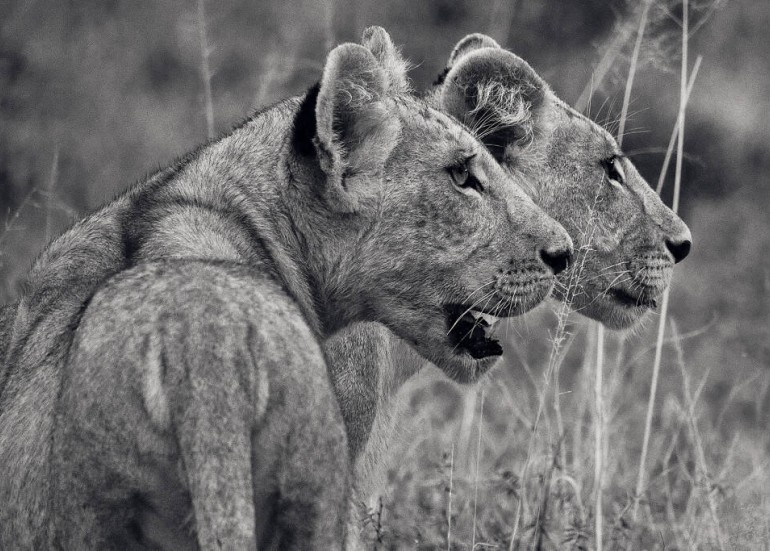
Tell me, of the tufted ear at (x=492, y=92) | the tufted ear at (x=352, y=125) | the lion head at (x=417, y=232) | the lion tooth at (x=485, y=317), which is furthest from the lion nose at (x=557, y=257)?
the tufted ear at (x=492, y=92)

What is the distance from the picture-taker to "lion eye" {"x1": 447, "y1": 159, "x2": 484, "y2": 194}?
507 centimetres

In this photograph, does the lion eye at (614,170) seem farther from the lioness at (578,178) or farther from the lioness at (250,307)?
the lioness at (250,307)

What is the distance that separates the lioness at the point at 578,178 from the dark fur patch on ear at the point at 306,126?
1.12 m

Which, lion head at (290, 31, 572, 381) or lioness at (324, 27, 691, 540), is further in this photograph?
lioness at (324, 27, 691, 540)

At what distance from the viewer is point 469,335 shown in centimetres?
506

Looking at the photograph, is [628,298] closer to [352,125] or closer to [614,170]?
[614,170]

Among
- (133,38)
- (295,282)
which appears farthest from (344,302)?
(133,38)

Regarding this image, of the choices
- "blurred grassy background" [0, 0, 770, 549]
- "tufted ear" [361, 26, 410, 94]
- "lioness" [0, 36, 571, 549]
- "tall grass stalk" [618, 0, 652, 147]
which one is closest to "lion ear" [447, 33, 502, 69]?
"tall grass stalk" [618, 0, 652, 147]

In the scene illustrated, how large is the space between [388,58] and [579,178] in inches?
48.9

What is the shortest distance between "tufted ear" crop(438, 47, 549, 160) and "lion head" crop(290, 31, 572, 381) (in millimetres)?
853

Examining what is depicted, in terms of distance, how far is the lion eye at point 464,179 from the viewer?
5.07 m

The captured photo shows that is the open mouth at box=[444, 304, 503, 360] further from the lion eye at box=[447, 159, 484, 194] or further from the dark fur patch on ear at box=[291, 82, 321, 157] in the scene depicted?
the dark fur patch on ear at box=[291, 82, 321, 157]

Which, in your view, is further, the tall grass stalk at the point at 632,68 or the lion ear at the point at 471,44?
the lion ear at the point at 471,44

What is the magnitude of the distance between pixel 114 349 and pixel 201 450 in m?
0.38
